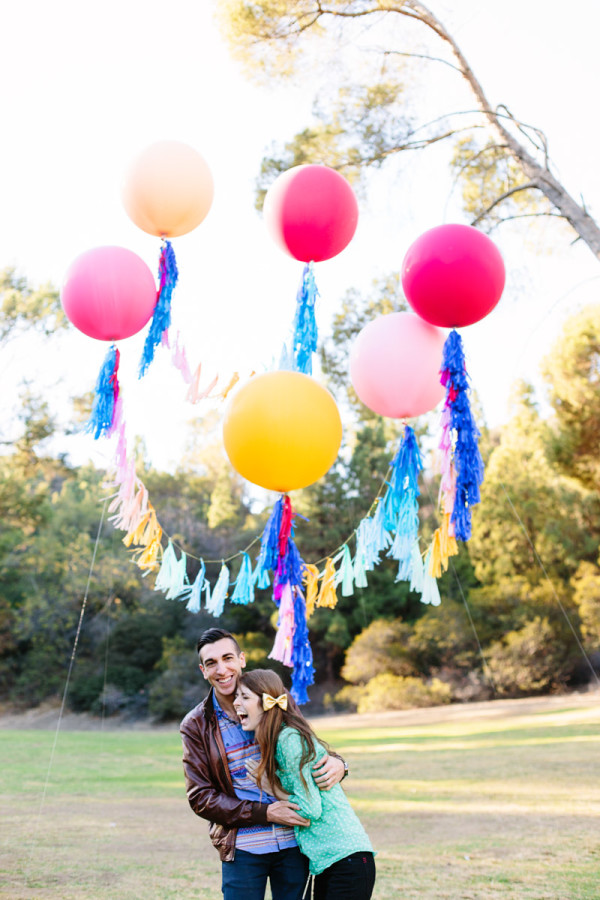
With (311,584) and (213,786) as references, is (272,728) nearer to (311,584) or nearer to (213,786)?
(213,786)

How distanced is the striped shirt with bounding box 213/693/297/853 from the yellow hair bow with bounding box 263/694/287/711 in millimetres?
168

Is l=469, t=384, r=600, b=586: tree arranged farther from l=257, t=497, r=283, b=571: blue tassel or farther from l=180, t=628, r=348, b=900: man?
l=180, t=628, r=348, b=900: man

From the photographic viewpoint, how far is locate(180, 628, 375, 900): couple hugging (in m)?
1.73

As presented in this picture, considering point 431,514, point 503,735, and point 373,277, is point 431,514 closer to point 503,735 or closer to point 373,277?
point 503,735

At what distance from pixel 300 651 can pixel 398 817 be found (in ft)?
9.61

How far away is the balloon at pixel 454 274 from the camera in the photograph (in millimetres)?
2725

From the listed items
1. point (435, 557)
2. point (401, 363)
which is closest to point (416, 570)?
point (435, 557)

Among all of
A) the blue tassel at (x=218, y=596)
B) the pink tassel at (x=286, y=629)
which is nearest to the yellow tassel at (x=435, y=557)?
the pink tassel at (x=286, y=629)

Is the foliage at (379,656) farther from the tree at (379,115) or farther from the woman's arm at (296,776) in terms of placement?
the woman's arm at (296,776)

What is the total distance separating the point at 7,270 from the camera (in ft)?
44.1

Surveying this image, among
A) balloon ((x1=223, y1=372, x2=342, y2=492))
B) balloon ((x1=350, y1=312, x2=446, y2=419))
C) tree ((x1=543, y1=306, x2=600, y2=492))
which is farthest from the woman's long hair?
tree ((x1=543, y1=306, x2=600, y2=492))

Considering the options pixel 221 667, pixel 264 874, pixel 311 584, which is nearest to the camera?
pixel 264 874

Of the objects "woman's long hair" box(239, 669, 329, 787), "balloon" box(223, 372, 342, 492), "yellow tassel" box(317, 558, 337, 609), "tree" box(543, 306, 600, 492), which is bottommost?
"woman's long hair" box(239, 669, 329, 787)

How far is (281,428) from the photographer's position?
100 inches
